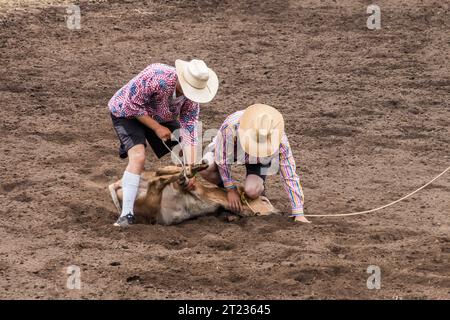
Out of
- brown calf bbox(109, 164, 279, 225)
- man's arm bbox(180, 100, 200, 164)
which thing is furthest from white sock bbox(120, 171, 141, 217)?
man's arm bbox(180, 100, 200, 164)

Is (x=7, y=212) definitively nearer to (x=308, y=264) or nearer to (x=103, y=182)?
(x=103, y=182)

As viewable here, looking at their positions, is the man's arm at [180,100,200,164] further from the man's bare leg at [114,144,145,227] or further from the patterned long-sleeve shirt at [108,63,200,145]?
the man's bare leg at [114,144,145,227]

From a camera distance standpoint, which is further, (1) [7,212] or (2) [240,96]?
(2) [240,96]

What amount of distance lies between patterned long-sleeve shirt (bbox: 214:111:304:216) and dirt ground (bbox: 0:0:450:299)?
0.19m

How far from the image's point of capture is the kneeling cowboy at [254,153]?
22.0 ft

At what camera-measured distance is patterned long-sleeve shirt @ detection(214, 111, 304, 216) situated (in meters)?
6.90

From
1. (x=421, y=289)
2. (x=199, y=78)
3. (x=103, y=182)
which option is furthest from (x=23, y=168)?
(x=421, y=289)

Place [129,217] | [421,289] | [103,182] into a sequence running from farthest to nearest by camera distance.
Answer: [103,182]
[129,217]
[421,289]

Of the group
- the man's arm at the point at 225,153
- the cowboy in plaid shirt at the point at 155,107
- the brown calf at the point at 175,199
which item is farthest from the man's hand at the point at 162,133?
the man's arm at the point at 225,153

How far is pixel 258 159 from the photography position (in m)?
7.01

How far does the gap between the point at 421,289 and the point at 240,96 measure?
4.07 metres

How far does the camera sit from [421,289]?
5.78m

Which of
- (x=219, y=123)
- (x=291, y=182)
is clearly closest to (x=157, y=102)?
(x=291, y=182)

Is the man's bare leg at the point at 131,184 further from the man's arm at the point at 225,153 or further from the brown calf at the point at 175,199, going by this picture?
the man's arm at the point at 225,153
